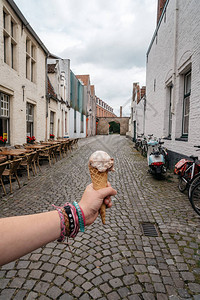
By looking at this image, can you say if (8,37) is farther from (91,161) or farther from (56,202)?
(91,161)

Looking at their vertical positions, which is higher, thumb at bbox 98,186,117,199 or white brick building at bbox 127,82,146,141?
white brick building at bbox 127,82,146,141

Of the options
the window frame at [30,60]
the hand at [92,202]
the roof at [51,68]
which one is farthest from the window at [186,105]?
the roof at [51,68]

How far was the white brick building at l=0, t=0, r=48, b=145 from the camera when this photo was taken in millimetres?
8180

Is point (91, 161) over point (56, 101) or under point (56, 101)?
under

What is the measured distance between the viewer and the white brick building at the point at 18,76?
322 inches

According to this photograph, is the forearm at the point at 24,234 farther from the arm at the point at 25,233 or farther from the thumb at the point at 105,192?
the thumb at the point at 105,192

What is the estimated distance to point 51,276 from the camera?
2.11 meters

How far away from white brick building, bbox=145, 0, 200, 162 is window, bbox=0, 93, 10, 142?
6.71m

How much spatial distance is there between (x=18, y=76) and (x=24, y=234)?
32.2 feet

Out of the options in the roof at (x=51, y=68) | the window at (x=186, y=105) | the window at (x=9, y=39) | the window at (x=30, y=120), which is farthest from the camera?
the roof at (x=51, y=68)

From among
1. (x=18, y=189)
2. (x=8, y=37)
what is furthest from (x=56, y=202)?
(x=8, y=37)

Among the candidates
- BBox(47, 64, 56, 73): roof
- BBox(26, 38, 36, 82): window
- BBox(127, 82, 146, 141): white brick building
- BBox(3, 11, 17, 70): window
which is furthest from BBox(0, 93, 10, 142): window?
BBox(127, 82, 146, 141): white brick building

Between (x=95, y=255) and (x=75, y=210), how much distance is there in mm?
1840

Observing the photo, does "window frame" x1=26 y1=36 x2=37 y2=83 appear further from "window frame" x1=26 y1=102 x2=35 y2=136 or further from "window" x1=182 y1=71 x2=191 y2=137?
"window" x1=182 y1=71 x2=191 y2=137
